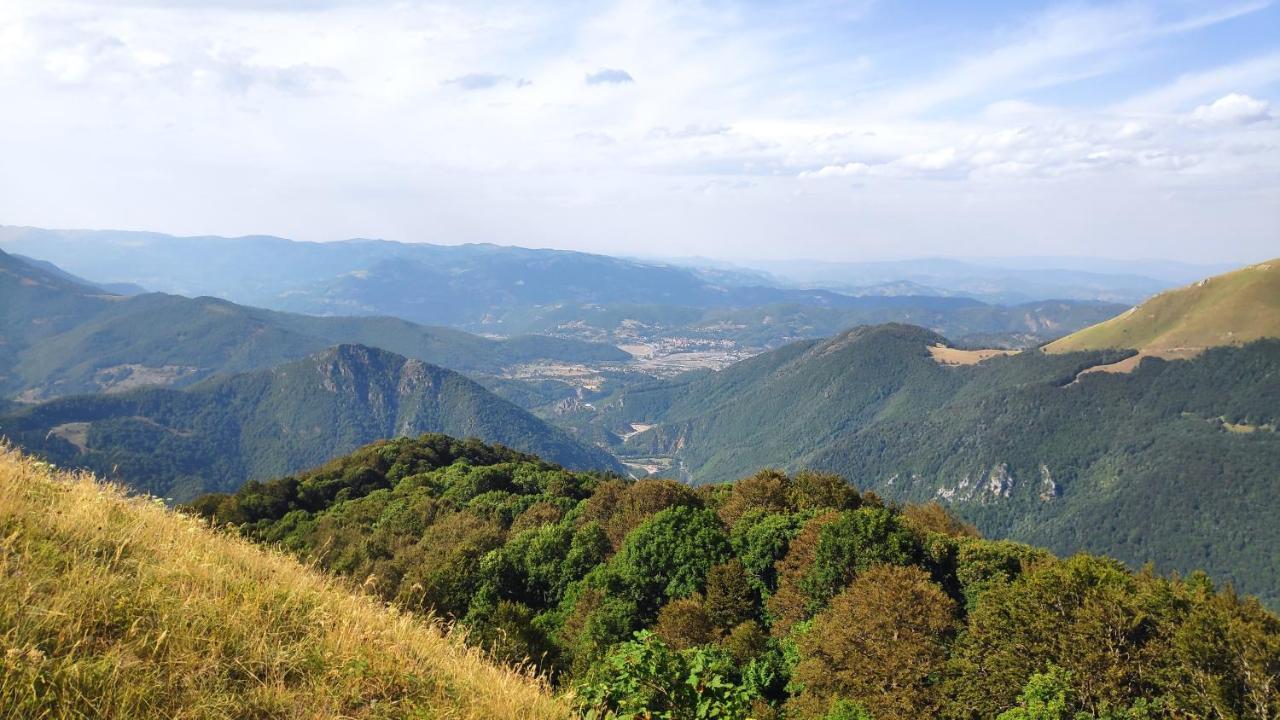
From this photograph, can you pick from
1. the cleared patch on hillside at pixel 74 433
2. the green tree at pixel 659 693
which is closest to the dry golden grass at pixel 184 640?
the green tree at pixel 659 693

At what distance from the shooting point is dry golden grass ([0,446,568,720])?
16.2 ft

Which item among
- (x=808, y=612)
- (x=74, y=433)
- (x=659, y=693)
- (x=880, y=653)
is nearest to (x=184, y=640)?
(x=659, y=693)

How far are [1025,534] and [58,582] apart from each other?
716 ft

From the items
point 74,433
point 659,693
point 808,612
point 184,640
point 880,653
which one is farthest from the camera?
point 74,433

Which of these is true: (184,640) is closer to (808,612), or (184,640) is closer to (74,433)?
(808,612)

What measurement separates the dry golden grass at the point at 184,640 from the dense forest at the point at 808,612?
5.85ft

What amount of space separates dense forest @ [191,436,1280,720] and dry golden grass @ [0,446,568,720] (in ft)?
5.85

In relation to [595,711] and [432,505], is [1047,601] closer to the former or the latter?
[595,711]

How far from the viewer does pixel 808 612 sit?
88.2ft

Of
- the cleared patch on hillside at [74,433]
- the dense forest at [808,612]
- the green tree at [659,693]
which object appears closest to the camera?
the green tree at [659,693]

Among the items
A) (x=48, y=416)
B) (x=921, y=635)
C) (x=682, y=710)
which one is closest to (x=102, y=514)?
(x=682, y=710)

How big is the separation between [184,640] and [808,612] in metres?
25.4

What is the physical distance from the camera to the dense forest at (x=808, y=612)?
17.8 metres

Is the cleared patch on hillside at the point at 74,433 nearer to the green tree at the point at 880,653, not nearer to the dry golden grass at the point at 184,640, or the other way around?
the green tree at the point at 880,653
